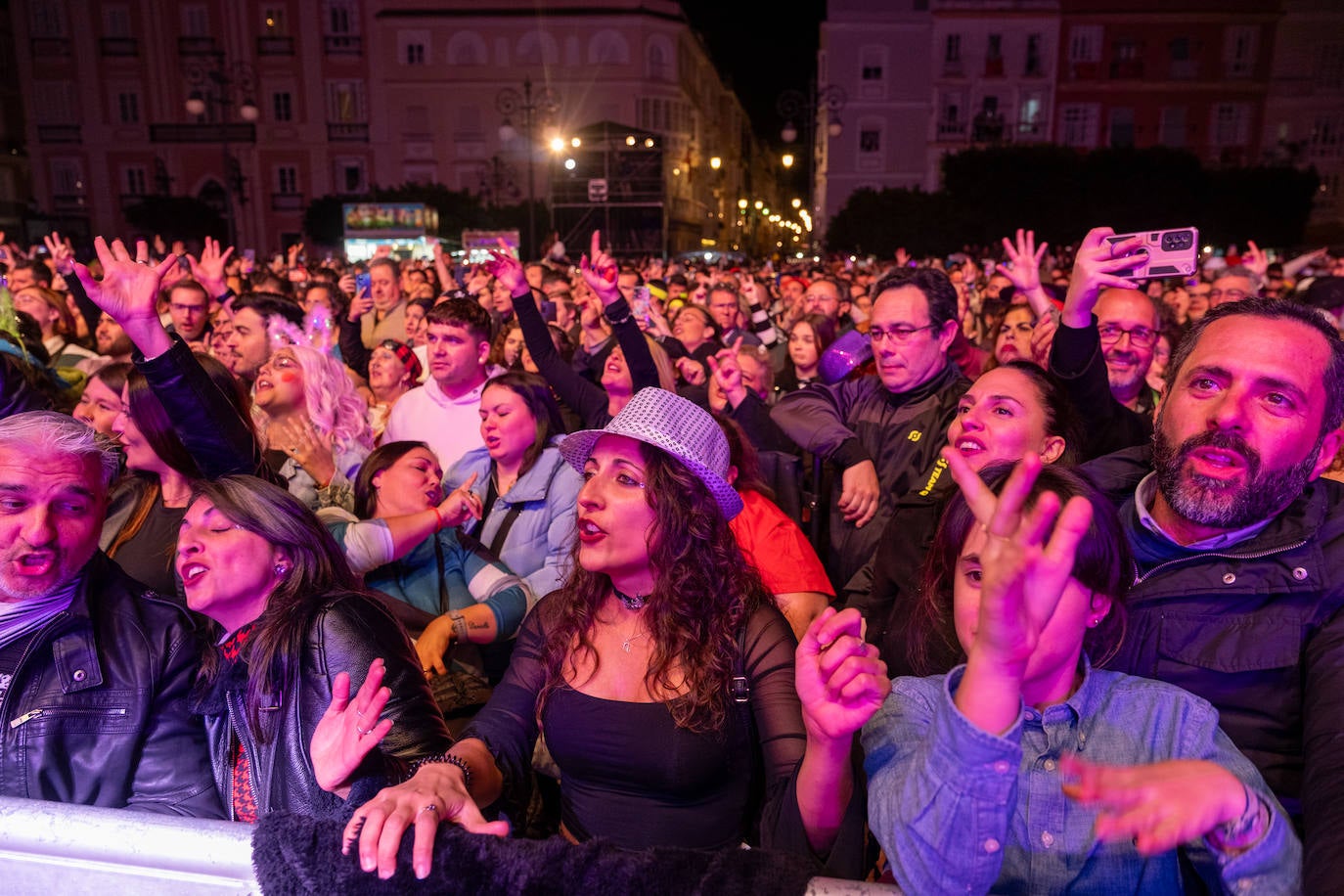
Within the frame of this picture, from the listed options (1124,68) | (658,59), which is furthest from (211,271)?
(658,59)

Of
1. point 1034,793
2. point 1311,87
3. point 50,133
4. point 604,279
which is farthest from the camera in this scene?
point 50,133

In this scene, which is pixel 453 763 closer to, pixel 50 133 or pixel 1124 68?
pixel 1124 68

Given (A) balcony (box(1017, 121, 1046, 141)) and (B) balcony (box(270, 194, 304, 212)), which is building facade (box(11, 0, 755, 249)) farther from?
(A) balcony (box(1017, 121, 1046, 141))

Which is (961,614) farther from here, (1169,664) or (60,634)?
(60,634)

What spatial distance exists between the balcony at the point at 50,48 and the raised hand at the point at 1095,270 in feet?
197

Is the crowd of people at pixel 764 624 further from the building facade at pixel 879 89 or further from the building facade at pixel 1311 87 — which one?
the building facade at pixel 1311 87

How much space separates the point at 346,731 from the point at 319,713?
0.31m

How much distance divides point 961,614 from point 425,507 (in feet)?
7.01

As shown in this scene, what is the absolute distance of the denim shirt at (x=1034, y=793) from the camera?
4.30 feet

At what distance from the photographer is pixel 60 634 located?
2125 millimetres

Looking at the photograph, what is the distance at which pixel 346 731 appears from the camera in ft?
5.72

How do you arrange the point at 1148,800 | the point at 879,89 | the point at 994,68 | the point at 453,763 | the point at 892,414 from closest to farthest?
the point at 1148,800, the point at 453,763, the point at 892,414, the point at 994,68, the point at 879,89

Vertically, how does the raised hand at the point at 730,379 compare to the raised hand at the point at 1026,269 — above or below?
below

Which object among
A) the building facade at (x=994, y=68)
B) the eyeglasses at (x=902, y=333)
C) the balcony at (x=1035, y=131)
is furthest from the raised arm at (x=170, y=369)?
the balcony at (x=1035, y=131)
